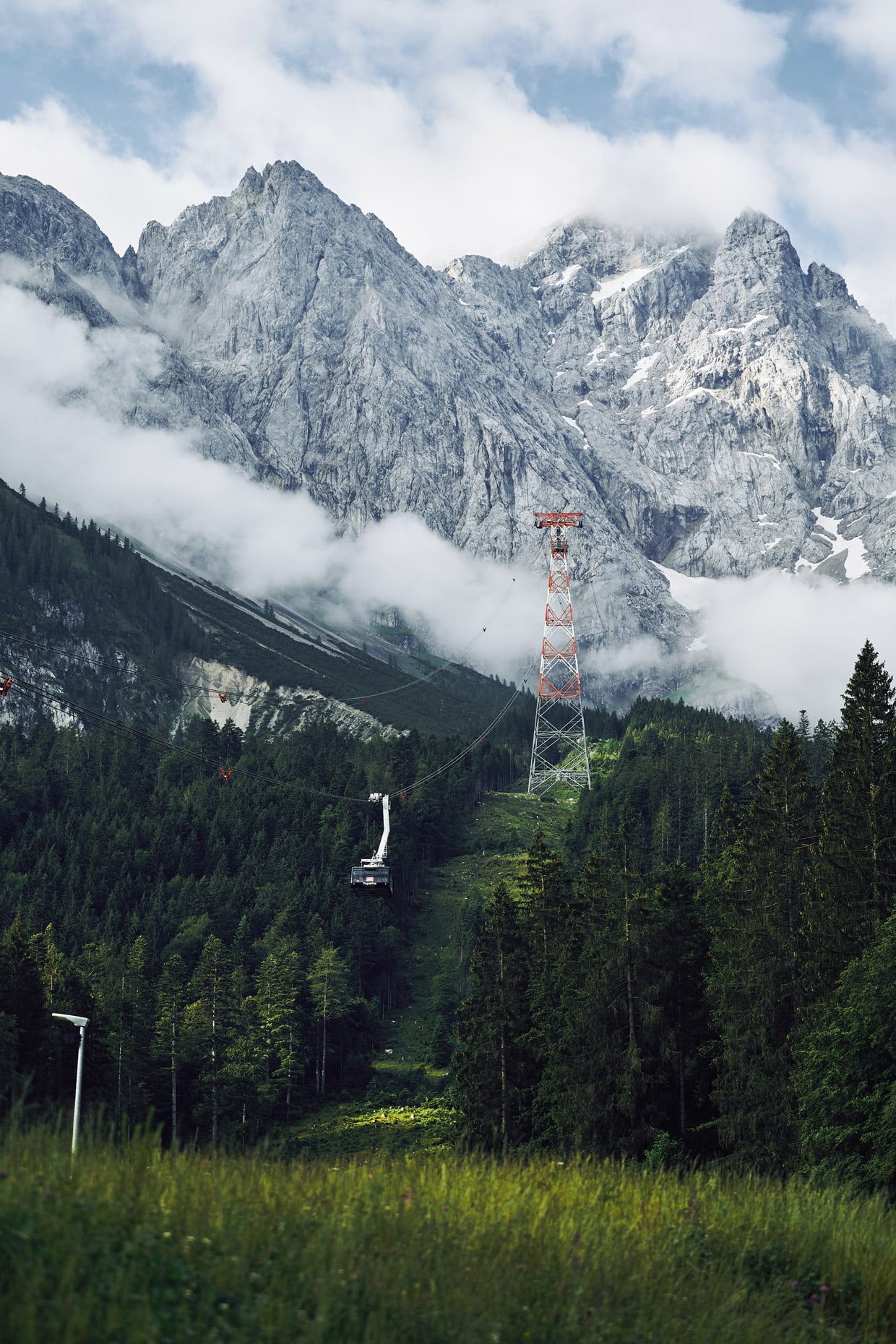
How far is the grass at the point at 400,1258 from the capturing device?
30.0 ft

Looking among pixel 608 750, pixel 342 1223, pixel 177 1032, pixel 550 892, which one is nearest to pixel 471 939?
pixel 177 1032

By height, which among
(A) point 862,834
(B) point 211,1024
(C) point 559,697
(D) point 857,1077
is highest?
(C) point 559,697

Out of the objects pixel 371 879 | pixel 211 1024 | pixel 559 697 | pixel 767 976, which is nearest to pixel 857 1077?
pixel 767 976

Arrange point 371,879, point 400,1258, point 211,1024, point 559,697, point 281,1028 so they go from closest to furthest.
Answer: point 400,1258 < point 371,879 < point 211,1024 < point 281,1028 < point 559,697

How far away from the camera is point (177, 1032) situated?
7700 cm

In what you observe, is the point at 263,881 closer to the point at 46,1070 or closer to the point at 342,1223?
the point at 46,1070

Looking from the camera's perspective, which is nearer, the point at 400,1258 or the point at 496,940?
the point at 400,1258

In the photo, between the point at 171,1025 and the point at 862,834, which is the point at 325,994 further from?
the point at 862,834

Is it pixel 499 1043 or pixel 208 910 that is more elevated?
pixel 208 910

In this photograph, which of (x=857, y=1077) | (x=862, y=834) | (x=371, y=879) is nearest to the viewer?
(x=857, y=1077)

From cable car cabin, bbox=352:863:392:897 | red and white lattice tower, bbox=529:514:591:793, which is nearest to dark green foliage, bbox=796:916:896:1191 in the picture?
cable car cabin, bbox=352:863:392:897

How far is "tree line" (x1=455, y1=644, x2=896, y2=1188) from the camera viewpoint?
3372 centimetres

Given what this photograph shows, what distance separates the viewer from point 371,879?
71750 mm

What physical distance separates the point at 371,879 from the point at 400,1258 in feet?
203
